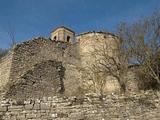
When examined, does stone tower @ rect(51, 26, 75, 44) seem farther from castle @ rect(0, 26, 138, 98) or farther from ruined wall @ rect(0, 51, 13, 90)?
ruined wall @ rect(0, 51, 13, 90)

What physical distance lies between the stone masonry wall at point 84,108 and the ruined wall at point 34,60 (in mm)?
7321

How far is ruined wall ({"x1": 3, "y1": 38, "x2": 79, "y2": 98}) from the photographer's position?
1588cm

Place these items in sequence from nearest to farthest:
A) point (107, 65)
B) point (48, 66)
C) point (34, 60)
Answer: point (48, 66), point (34, 60), point (107, 65)

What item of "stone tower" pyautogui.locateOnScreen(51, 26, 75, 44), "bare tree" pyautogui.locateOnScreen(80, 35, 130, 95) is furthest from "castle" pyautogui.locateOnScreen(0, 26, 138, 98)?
"stone tower" pyautogui.locateOnScreen(51, 26, 75, 44)

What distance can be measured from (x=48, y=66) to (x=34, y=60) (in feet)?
5.05

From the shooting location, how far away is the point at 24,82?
1581 cm

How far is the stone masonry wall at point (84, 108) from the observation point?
776 centimetres

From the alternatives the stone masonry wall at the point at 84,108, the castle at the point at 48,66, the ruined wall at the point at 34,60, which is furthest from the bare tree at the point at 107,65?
the stone masonry wall at the point at 84,108

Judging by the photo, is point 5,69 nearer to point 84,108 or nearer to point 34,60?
point 34,60

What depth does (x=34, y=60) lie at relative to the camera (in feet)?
65.2

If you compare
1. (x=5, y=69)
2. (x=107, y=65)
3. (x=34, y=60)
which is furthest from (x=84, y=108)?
(x=107, y=65)

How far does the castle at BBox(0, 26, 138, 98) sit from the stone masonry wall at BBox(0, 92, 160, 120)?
285 inches

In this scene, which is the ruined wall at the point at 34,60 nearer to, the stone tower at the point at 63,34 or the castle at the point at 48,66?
the castle at the point at 48,66

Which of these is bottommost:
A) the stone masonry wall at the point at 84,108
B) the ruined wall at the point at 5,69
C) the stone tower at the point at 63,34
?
the stone masonry wall at the point at 84,108
